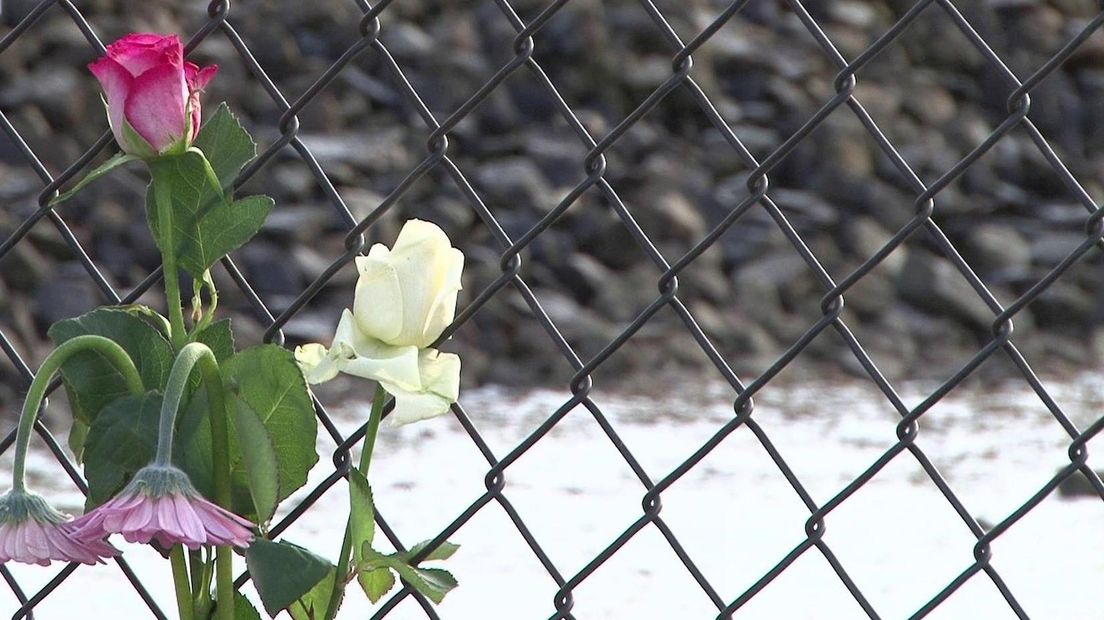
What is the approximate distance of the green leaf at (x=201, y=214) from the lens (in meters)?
0.68

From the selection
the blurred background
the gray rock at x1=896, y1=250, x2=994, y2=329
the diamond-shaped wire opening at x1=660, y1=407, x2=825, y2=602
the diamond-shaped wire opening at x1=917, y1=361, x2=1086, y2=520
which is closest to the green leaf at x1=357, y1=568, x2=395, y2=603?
the diamond-shaped wire opening at x1=660, y1=407, x2=825, y2=602

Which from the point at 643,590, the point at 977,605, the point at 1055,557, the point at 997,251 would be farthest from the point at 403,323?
the point at 997,251

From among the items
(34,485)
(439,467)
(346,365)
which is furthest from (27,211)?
(346,365)

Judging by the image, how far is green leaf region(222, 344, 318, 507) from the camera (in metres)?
0.67

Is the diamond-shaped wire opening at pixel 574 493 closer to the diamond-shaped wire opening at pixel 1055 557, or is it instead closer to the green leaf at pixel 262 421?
the diamond-shaped wire opening at pixel 1055 557

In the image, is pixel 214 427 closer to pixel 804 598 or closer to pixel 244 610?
pixel 244 610

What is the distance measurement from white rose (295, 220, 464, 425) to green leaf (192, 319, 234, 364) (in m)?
0.06

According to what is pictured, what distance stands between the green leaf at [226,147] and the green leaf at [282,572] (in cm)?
18

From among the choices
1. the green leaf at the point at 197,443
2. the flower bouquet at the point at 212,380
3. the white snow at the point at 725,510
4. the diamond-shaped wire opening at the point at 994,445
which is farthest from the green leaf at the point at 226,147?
the diamond-shaped wire opening at the point at 994,445

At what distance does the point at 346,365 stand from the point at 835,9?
4.16 m

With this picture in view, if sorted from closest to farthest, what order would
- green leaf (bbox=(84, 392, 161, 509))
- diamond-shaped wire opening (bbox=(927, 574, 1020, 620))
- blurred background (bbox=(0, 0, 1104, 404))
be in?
1. green leaf (bbox=(84, 392, 161, 509))
2. diamond-shaped wire opening (bbox=(927, 574, 1020, 620))
3. blurred background (bbox=(0, 0, 1104, 404))

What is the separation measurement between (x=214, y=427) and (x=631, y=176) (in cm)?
330

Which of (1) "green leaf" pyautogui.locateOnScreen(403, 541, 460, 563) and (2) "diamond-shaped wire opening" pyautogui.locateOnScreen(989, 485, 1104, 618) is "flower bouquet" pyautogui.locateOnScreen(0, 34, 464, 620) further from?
(2) "diamond-shaped wire opening" pyautogui.locateOnScreen(989, 485, 1104, 618)

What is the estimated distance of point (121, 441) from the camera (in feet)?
2.23
